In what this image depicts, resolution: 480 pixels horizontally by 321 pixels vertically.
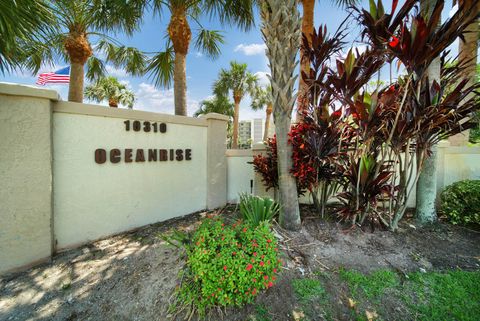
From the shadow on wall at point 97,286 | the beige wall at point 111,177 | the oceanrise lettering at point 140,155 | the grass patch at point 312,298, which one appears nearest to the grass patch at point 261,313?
the grass patch at point 312,298

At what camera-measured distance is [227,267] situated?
6.82ft

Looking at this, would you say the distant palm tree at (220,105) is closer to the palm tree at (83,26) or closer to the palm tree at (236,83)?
the palm tree at (236,83)

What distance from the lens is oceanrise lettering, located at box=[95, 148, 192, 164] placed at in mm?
3900

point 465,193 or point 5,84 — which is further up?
point 5,84

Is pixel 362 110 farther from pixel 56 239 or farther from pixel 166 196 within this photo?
pixel 56 239

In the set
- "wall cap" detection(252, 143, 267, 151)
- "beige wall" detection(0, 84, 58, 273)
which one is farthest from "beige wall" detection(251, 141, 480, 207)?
"beige wall" detection(0, 84, 58, 273)

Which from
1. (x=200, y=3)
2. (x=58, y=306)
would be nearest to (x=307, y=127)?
(x=58, y=306)

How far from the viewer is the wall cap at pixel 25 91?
2897 millimetres

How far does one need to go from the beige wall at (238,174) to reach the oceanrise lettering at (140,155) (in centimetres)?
131

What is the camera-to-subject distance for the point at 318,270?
2992 millimetres

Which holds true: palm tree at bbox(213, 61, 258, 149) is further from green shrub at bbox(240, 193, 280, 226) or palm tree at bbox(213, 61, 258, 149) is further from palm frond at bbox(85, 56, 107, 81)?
green shrub at bbox(240, 193, 280, 226)

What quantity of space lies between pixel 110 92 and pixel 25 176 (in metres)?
16.1

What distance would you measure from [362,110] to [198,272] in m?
3.29

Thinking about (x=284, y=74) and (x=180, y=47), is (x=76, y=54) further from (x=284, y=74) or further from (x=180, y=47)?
(x=284, y=74)
